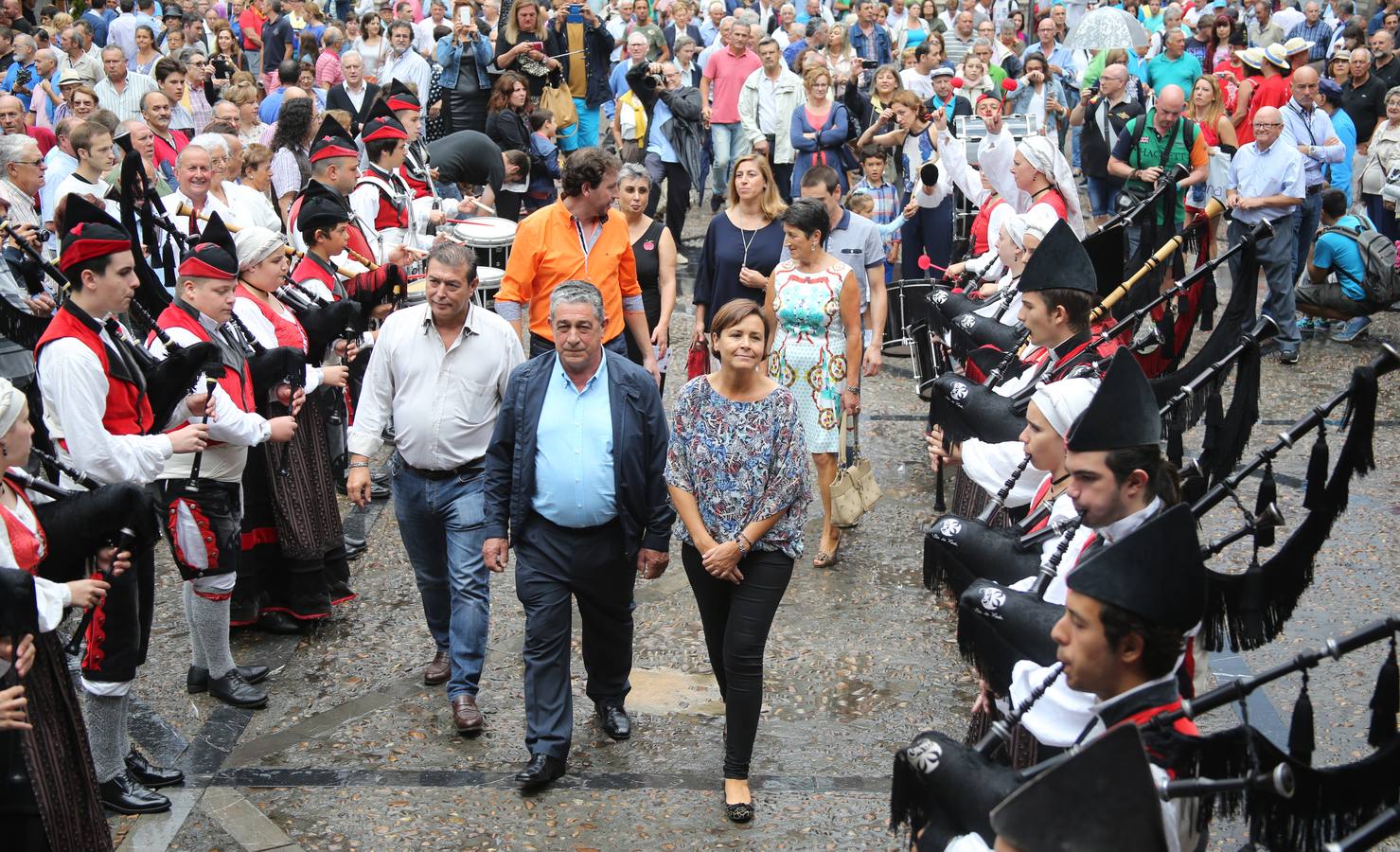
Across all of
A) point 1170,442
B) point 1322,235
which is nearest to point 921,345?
point 1170,442

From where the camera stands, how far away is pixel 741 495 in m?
5.00

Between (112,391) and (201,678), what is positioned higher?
(112,391)

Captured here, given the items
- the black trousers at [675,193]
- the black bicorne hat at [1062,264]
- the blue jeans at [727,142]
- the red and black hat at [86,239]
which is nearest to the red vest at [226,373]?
the red and black hat at [86,239]

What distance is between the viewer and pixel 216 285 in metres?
5.68

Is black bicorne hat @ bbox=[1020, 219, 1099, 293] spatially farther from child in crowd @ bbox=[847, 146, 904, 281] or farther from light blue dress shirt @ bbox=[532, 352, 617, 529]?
child in crowd @ bbox=[847, 146, 904, 281]

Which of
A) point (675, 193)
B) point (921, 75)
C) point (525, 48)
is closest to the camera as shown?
point (675, 193)

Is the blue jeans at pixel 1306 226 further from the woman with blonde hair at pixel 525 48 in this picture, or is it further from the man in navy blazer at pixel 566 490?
the man in navy blazer at pixel 566 490

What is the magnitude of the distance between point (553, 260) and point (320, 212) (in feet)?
4.00

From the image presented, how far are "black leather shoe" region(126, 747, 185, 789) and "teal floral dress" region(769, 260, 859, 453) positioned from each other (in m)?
3.54

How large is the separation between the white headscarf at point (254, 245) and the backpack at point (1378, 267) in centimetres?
905

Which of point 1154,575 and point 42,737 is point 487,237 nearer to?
point 42,737

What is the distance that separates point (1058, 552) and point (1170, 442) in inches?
53.8

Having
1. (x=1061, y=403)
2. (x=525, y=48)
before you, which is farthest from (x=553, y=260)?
(x=525, y=48)

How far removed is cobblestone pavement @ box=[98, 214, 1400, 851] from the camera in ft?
16.5
